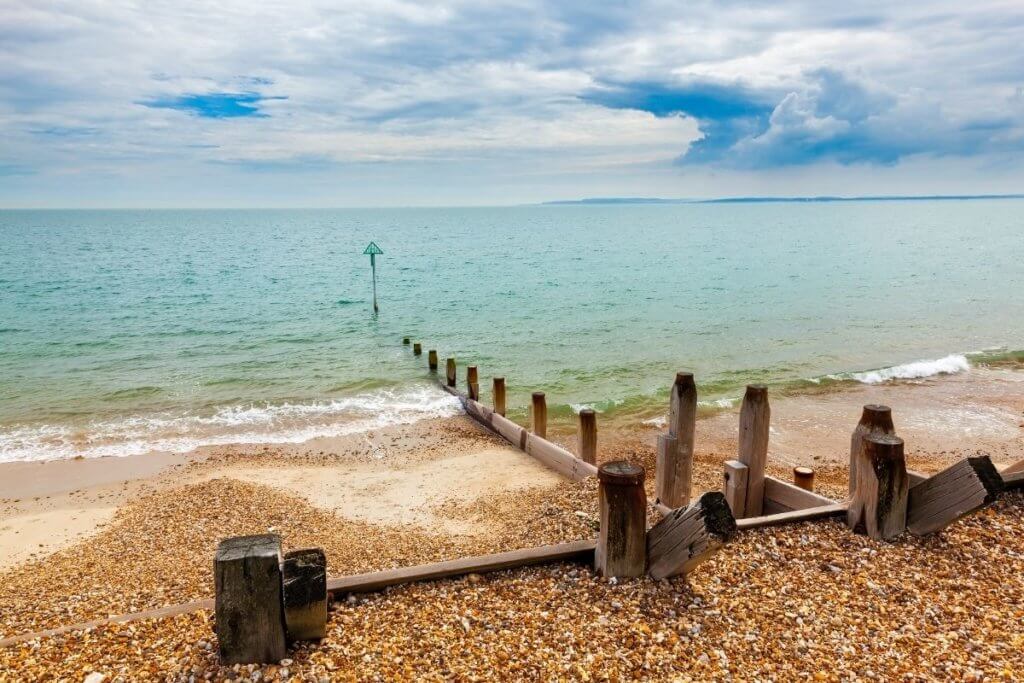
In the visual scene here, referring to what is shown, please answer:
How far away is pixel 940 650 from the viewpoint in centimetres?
448

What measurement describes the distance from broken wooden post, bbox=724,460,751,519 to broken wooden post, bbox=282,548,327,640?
4.70 metres

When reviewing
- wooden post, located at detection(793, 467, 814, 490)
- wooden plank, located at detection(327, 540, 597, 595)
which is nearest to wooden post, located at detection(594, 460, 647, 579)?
wooden plank, located at detection(327, 540, 597, 595)

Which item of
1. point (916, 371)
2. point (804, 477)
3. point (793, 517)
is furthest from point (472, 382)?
point (916, 371)

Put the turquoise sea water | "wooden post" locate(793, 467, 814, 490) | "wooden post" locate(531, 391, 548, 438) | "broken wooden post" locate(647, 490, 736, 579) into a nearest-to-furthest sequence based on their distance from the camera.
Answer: "broken wooden post" locate(647, 490, 736, 579), "wooden post" locate(793, 467, 814, 490), "wooden post" locate(531, 391, 548, 438), the turquoise sea water

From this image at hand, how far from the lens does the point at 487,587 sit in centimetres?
521

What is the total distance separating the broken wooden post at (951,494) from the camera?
561cm

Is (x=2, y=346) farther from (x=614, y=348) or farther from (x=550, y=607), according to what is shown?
(x=550, y=607)

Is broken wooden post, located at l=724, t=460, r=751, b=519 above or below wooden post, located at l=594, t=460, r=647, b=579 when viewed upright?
below

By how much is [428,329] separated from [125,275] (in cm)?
3775

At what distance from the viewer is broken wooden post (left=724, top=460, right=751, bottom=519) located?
24.4ft

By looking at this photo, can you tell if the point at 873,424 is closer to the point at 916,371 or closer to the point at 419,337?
the point at 916,371

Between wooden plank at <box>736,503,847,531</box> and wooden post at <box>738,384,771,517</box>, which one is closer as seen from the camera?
wooden plank at <box>736,503,847,531</box>

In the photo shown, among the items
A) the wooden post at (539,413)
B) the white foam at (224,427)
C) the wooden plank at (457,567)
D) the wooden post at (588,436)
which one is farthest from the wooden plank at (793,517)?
the white foam at (224,427)

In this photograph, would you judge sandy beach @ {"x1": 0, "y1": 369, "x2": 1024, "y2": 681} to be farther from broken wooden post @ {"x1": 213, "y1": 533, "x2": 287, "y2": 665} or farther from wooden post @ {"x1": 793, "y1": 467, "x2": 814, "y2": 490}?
wooden post @ {"x1": 793, "y1": 467, "x2": 814, "y2": 490}
